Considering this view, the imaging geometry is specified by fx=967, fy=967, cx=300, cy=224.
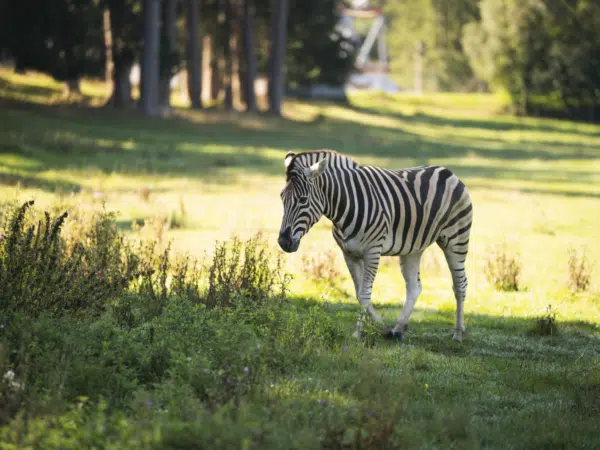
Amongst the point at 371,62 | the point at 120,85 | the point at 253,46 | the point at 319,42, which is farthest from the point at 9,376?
the point at 371,62

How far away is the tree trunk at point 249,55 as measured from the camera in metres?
57.7

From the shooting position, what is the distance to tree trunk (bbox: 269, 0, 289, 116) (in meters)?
57.6

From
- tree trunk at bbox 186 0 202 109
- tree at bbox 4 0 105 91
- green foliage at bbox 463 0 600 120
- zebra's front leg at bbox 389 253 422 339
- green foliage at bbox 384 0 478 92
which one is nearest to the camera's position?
zebra's front leg at bbox 389 253 422 339

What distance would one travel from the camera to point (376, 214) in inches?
456

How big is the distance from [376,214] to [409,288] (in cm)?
122

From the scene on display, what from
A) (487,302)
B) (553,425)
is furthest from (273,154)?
(553,425)

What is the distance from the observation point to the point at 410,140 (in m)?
51.7

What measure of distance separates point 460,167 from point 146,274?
28770mm

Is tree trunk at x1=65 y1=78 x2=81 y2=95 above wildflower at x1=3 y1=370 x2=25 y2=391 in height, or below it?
above

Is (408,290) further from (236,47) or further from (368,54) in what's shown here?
(368,54)

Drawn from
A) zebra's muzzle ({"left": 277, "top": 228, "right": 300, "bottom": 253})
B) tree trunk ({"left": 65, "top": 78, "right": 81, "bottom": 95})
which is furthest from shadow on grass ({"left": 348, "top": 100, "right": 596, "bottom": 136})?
zebra's muzzle ({"left": 277, "top": 228, "right": 300, "bottom": 253})

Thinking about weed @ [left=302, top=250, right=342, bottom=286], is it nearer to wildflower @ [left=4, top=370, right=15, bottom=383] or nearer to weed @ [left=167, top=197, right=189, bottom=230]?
weed @ [left=167, top=197, right=189, bottom=230]

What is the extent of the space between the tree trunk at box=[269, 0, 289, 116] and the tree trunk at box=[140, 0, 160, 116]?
41.5ft

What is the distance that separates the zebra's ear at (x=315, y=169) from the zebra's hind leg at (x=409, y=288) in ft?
6.89
